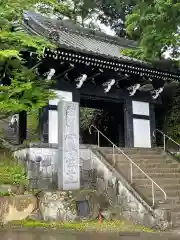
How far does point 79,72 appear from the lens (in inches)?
514

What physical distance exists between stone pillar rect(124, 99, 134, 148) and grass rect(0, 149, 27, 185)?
5335mm

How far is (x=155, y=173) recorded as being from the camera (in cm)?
1115

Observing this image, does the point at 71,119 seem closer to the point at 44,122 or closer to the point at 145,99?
the point at 44,122

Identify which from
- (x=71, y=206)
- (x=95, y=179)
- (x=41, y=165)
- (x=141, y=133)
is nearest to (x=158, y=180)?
(x=95, y=179)

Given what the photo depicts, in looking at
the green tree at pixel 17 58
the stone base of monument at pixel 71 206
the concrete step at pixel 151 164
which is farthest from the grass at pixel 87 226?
the green tree at pixel 17 58

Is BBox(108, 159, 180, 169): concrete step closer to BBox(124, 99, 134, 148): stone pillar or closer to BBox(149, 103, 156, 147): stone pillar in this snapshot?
BBox(124, 99, 134, 148): stone pillar

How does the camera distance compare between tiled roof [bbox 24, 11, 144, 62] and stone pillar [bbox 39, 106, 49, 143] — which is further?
tiled roof [bbox 24, 11, 144, 62]

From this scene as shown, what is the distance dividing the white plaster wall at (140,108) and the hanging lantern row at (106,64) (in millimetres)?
1619

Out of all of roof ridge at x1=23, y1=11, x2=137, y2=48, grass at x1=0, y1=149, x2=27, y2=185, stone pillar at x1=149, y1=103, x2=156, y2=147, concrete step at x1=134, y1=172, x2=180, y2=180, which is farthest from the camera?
roof ridge at x1=23, y1=11, x2=137, y2=48

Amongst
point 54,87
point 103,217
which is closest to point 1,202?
point 103,217

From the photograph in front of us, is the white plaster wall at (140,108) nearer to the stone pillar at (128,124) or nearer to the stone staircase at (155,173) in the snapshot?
the stone pillar at (128,124)

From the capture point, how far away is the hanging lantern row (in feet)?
37.8

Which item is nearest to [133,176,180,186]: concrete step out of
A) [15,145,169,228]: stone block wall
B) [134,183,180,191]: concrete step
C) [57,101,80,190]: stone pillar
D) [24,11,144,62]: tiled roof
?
[134,183,180,191]: concrete step

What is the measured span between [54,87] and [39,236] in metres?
6.61
